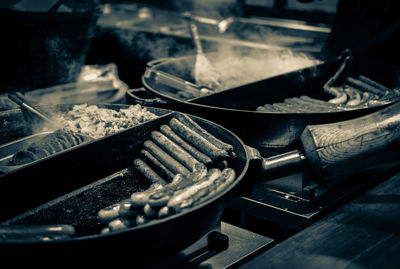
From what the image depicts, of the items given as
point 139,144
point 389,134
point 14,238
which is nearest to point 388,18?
point 389,134

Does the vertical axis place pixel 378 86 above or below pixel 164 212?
above

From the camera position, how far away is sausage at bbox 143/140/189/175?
2064 millimetres

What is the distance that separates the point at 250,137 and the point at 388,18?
2884mm

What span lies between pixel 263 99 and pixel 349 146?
55.3 inches

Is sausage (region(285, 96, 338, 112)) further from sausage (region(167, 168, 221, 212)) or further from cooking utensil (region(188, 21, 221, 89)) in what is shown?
sausage (region(167, 168, 221, 212))

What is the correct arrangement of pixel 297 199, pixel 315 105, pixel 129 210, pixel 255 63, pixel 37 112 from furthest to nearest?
pixel 255 63 → pixel 315 105 → pixel 37 112 → pixel 297 199 → pixel 129 210

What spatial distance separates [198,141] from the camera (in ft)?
7.22

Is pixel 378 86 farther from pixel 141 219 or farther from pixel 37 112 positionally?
pixel 37 112

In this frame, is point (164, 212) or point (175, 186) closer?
point (164, 212)

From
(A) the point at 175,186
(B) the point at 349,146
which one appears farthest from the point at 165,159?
(B) the point at 349,146

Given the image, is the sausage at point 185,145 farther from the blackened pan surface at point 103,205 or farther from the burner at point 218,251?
the burner at point 218,251

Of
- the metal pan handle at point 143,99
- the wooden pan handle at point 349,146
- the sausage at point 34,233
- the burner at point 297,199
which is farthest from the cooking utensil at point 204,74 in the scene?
the sausage at point 34,233

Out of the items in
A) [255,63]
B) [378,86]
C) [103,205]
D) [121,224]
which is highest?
[255,63]

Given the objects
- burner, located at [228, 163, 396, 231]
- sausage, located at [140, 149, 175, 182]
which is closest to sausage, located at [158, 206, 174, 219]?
sausage, located at [140, 149, 175, 182]
